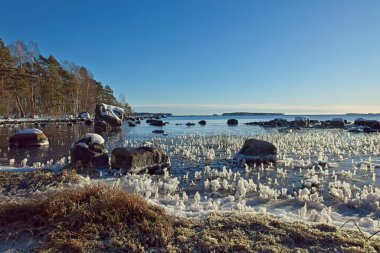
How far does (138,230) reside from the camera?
5.15 metres

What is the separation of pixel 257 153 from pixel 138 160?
273 inches

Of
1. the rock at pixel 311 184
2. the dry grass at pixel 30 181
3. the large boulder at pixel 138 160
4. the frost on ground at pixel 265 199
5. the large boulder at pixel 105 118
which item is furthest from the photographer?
the large boulder at pixel 105 118

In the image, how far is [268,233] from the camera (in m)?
5.29

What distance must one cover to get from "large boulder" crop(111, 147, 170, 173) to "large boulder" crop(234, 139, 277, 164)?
4.55 meters

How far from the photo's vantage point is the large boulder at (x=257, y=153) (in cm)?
1705

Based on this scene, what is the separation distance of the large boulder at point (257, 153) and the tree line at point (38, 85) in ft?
161

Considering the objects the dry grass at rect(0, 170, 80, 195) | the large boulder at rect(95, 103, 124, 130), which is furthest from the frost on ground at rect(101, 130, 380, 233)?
the large boulder at rect(95, 103, 124, 130)

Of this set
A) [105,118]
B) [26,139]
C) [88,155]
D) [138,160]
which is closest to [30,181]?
[88,155]

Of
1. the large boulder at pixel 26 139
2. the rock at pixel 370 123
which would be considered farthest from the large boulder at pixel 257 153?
the rock at pixel 370 123

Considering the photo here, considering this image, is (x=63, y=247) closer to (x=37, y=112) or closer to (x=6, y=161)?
(x=6, y=161)

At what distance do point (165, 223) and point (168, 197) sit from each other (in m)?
3.87

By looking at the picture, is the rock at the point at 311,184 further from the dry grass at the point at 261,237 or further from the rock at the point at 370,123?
the rock at the point at 370,123

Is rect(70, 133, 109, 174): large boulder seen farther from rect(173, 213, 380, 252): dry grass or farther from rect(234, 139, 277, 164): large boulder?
rect(173, 213, 380, 252): dry grass

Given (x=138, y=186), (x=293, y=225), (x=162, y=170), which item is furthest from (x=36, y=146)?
(x=293, y=225)
